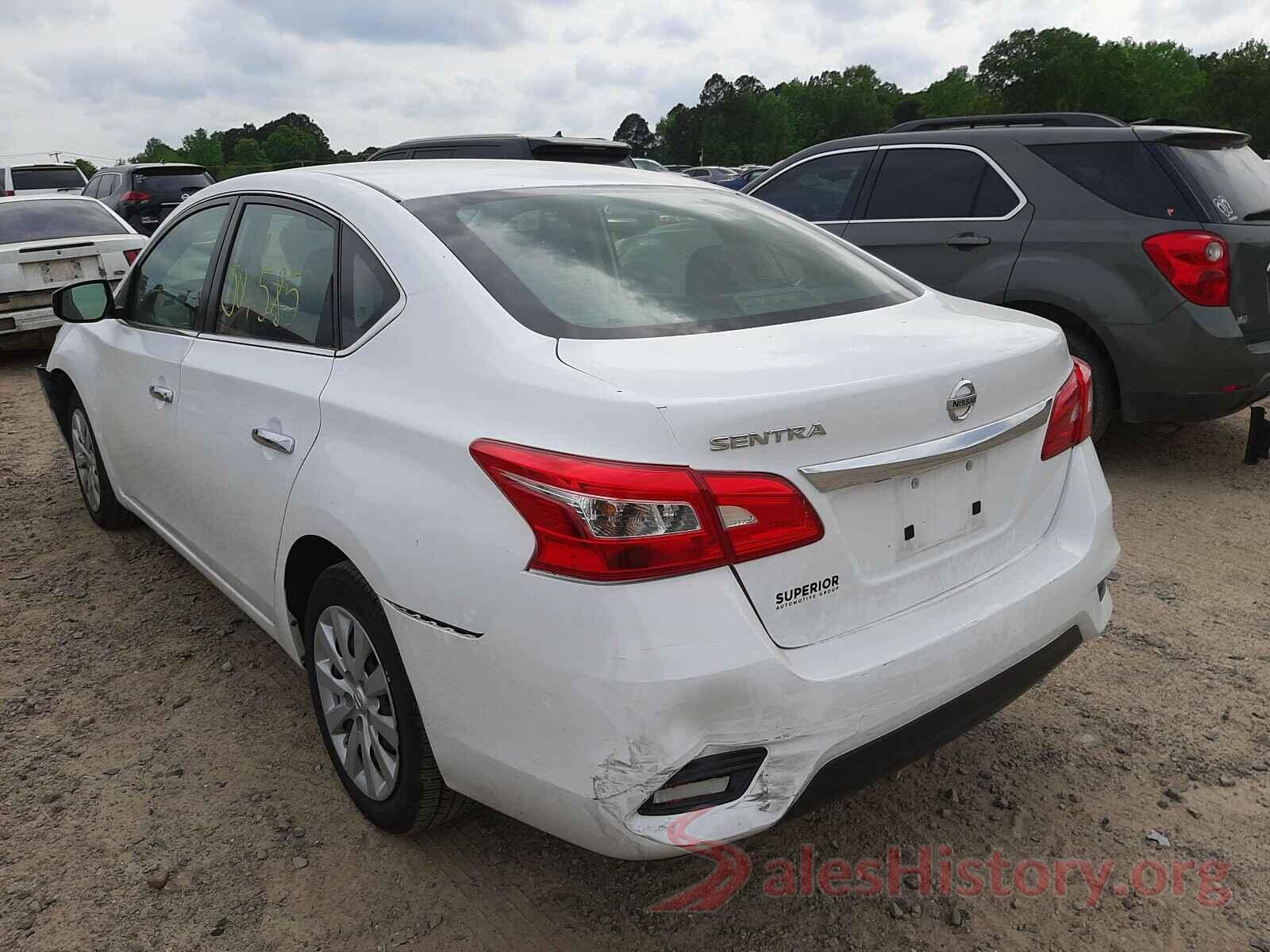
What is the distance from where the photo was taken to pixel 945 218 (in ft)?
18.4

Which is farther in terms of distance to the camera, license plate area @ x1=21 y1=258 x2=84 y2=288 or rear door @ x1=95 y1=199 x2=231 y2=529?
license plate area @ x1=21 y1=258 x2=84 y2=288

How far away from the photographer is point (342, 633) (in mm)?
2453

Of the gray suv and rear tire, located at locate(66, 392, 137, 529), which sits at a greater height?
the gray suv

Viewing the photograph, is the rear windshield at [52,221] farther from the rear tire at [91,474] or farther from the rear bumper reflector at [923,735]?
the rear bumper reflector at [923,735]

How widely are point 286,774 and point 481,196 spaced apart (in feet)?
5.60

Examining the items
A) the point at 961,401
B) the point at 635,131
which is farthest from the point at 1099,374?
the point at 635,131

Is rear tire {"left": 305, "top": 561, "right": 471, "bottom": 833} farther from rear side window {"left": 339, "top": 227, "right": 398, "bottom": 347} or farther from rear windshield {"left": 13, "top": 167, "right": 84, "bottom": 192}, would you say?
rear windshield {"left": 13, "top": 167, "right": 84, "bottom": 192}

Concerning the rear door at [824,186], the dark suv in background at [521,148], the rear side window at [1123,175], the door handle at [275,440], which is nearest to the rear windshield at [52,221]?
the dark suv in background at [521,148]

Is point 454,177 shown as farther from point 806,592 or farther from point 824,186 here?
point 824,186

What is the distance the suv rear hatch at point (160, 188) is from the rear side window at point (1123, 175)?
1269 cm

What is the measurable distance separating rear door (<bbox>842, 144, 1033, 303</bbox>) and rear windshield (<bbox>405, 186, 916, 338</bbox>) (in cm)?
272

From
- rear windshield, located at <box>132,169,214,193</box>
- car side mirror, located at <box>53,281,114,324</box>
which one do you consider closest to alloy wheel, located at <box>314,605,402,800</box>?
car side mirror, located at <box>53,281,114,324</box>

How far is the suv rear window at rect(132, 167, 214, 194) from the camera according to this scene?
14648 millimetres

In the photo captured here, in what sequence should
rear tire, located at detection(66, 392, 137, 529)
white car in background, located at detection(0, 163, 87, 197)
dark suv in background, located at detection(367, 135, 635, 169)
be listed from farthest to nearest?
white car in background, located at detection(0, 163, 87, 197)
dark suv in background, located at detection(367, 135, 635, 169)
rear tire, located at detection(66, 392, 137, 529)
